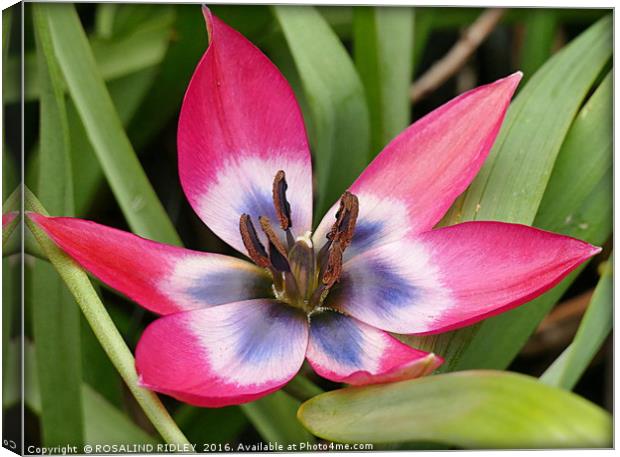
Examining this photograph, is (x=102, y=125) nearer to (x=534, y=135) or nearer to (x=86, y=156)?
(x=86, y=156)

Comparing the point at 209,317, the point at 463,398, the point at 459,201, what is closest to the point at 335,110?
the point at 459,201

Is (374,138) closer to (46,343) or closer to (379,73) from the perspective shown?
(379,73)

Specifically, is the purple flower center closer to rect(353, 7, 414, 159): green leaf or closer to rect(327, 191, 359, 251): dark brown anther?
rect(327, 191, 359, 251): dark brown anther

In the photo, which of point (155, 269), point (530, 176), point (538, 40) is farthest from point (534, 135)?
point (155, 269)

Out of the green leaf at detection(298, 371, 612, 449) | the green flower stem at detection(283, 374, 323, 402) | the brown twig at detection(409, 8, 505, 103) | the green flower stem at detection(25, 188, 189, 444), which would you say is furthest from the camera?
the brown twig at detection(409, 8, 505, 103)

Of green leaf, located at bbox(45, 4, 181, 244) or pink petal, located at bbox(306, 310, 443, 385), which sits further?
green leaf, located at bbox(45, 4, 181, 244)

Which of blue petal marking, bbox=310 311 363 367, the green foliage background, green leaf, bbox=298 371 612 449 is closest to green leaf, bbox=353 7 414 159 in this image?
the green foliage background

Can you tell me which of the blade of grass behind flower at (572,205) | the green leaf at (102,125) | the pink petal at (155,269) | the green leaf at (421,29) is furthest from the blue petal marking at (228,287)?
the green leaf at (421,29)
